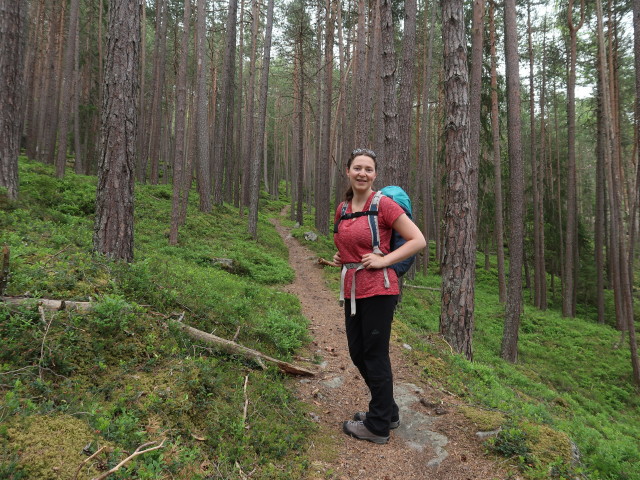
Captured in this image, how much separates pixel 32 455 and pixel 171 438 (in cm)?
76

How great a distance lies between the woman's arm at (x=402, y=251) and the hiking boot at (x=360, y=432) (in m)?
1.61

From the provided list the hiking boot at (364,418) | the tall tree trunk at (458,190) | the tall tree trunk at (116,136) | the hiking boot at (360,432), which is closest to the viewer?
the hiking boot at (360,432)

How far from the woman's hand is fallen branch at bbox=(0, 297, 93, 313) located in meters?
2.50

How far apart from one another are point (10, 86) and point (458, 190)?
8.90m

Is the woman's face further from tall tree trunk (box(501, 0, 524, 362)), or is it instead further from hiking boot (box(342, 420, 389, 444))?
tall tree trunk (box(501, 0, 524, 362))

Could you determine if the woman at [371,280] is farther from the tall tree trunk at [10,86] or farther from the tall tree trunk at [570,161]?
the tall tree trunk at [570,161]

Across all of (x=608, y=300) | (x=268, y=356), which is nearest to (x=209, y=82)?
(x=268, y=356)

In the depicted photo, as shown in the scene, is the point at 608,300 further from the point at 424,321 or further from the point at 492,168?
the point at 424,321

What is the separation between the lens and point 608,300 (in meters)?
20.9

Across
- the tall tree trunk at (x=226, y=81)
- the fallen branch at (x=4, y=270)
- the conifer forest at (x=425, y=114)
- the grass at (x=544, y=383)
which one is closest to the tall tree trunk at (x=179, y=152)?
the conifer forest at (x=425, y=114)

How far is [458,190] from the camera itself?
5.98 metres

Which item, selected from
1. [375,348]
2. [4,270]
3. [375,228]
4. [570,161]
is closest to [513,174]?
[375,228]

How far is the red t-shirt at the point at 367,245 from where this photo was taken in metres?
2.94

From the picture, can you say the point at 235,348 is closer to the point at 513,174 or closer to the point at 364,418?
the point at 364,418
